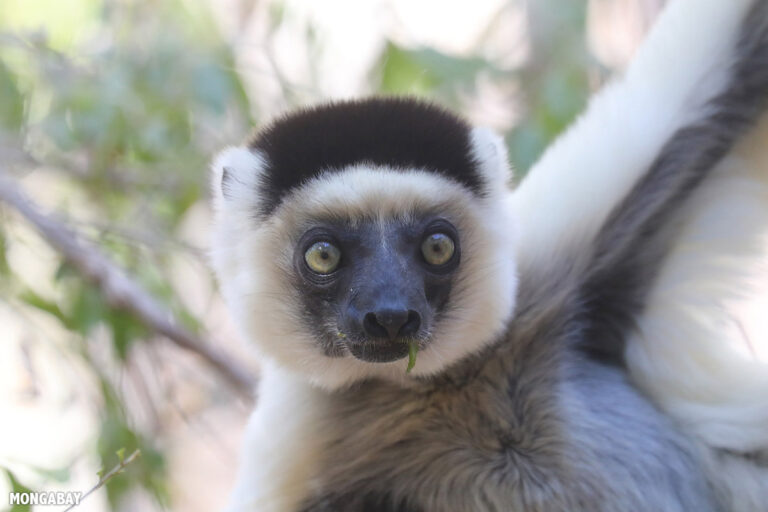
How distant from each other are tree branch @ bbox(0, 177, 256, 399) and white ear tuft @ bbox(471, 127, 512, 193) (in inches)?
65.6

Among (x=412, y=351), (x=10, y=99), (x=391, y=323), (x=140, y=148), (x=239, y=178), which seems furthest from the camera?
(x=140, y=148)

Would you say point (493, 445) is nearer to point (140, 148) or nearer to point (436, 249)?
point (436, 249)

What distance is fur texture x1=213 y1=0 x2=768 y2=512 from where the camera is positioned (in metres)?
2.93

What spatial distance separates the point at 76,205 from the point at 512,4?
3.04 meters

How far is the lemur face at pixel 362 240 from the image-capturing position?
9.75 ft

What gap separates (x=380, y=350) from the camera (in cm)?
289

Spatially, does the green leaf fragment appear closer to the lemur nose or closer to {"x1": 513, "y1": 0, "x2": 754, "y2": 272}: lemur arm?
the lemur nose

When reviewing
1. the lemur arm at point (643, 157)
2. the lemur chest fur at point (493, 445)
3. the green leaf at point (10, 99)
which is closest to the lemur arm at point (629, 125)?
the lemur arm at point (643, 157)

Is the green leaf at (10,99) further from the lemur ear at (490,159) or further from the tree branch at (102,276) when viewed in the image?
the lemur ear at (490,159)

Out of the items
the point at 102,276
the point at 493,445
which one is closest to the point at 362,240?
the point at 493,445

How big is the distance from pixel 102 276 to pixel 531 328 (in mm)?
A: 2097

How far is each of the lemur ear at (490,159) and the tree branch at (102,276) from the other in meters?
1.67

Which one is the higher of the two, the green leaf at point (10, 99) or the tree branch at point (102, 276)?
the green leaf at point (10, 99)

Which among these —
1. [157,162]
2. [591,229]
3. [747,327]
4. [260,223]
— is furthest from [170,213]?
[747,327]
